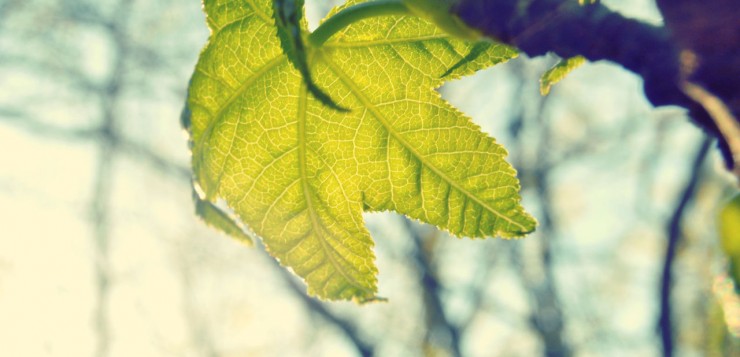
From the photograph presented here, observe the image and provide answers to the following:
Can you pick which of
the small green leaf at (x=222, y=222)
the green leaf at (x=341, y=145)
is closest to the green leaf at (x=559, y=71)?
the green leaf at (x=341, y=145)

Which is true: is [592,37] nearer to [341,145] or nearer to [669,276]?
[341,145]

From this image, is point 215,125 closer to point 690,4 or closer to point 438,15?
point 438,15

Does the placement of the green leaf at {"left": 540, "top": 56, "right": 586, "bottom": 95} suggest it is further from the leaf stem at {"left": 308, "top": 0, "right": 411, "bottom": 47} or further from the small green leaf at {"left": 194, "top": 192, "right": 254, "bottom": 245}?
the small green leaf at {"left": 194, "top": 192, "right": 254, "bottom": 245}

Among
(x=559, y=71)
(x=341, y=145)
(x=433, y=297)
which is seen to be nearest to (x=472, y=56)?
(x=559, y=71)

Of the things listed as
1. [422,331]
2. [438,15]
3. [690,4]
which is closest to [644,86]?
[690,4]

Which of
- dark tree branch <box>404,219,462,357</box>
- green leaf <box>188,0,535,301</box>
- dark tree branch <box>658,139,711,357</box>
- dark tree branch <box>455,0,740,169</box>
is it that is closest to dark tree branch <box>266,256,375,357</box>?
dark tree branch <box>404,219,462,357</box>

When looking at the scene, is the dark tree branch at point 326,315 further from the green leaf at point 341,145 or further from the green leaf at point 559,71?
the green leaf at point 559,71

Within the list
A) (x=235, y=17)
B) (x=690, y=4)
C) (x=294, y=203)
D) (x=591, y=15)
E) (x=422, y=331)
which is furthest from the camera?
(x=422, y=331)
